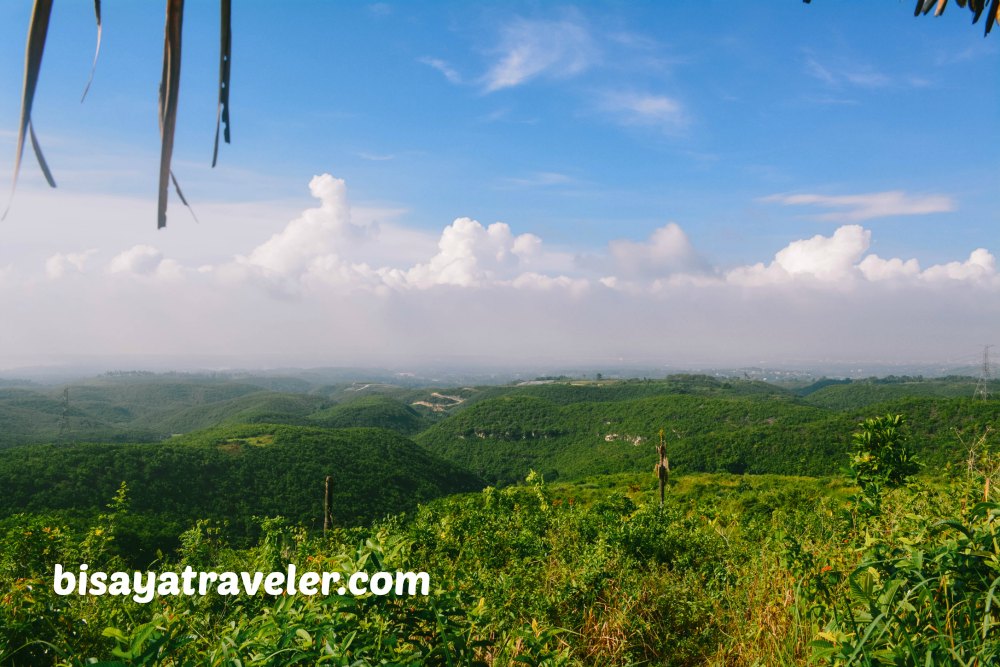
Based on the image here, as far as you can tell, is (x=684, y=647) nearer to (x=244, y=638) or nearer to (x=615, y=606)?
(x=615, y=606)

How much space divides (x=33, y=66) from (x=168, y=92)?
16 cm

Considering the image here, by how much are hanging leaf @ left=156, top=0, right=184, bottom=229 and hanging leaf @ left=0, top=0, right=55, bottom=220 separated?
0.15m

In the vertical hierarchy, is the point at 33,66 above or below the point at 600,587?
above

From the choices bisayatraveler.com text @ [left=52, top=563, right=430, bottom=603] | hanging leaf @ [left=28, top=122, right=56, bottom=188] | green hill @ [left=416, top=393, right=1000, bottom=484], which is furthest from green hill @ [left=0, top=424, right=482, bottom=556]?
hanging leaf @ [left=28, top=122, right=56, bottom=188]

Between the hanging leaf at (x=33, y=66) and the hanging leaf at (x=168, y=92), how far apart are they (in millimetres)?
153

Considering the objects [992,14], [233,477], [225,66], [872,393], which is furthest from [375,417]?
[225,66]

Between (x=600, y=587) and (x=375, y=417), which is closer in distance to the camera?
(x=600, y=587)

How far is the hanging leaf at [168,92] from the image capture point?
0.79 meters

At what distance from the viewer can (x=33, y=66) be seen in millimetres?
740

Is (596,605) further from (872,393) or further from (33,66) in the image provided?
(872,393)

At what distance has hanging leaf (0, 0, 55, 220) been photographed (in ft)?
2.25

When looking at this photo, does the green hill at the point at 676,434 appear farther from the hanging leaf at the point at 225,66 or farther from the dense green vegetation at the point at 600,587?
the hanging leaf at the point at 225,66

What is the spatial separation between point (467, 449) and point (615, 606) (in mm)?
107068

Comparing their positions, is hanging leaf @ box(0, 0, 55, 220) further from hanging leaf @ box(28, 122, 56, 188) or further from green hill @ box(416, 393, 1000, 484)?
green hill @ box(416, 393, 1000, 484)
